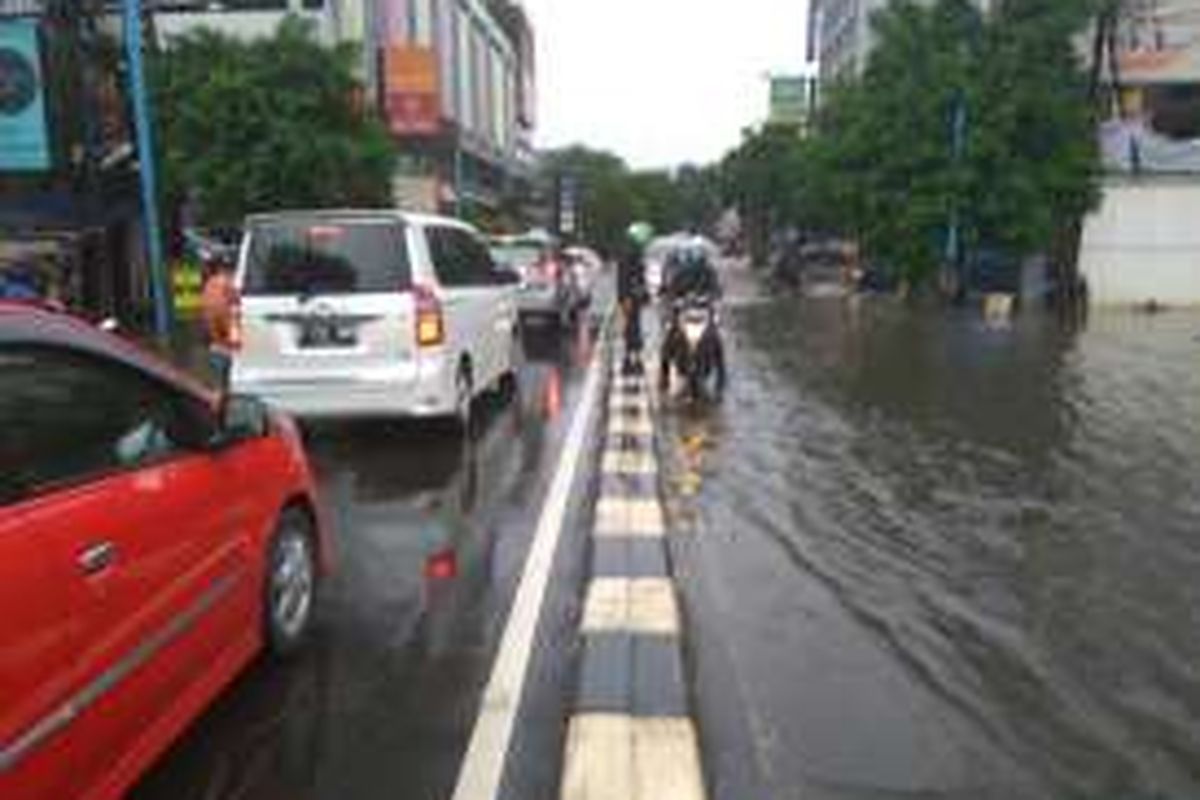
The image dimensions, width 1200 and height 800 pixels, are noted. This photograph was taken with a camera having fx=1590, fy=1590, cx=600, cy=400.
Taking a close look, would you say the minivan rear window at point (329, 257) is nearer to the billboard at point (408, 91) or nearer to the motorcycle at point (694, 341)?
the motorcycle at point (694, 341)

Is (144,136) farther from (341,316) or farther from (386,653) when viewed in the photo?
(386,653)

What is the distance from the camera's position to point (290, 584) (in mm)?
6766

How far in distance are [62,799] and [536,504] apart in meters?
6.12

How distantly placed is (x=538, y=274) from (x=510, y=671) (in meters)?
21.6

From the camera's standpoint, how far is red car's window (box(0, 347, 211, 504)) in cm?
452

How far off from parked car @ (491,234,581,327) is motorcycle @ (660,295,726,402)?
32.3 feet

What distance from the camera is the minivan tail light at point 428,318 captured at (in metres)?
12.8

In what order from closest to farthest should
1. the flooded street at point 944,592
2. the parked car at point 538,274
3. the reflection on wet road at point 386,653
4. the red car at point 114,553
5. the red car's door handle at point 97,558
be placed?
the red car at point 114,553, the red car's door handle at point 97,558, the reflection on wet road at point 386,653, the flooded street at point 944,592, the parked car at point 538,274

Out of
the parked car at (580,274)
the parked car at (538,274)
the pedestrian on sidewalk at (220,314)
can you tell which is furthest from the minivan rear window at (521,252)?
the pedestrian on sidewalk at (220,314)

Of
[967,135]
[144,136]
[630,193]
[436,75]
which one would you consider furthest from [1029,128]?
[630,193]

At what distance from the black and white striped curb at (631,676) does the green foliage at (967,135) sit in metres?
29.8

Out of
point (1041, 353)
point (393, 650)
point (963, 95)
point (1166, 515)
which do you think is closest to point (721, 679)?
point (393, 650)

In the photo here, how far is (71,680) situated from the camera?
432 cm

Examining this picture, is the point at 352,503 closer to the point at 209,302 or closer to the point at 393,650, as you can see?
the point at 393,650
